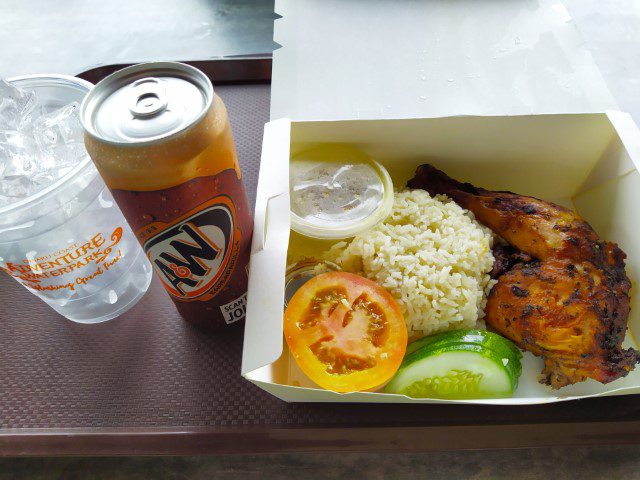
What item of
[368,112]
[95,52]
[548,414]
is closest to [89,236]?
[368,112]

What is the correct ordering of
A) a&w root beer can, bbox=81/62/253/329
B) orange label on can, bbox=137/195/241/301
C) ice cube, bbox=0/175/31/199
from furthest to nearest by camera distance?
ice cube, bbox=0/175/31/199, orange label on can, bbox=137/195/241/301, a&w root beer can, bbox=81/62/253/329

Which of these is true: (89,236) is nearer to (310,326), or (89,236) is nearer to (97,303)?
(97,303)

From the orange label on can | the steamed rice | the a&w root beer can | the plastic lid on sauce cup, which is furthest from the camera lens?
the plastic lid on sauce cup

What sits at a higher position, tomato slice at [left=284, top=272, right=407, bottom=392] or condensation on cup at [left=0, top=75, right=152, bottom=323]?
condensation on cup at [left=0, top=75, right=152, bottom=323]

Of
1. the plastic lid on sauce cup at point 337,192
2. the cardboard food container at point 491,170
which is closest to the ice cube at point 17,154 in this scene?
the cardboard food container at point 491,170

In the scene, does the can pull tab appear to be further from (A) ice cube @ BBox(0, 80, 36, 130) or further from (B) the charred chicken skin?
(B) the charred chicken skin

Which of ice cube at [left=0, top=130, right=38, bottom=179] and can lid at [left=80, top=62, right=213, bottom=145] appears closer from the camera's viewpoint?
can lid at [left=80, top=62, right=213, bottom=145]

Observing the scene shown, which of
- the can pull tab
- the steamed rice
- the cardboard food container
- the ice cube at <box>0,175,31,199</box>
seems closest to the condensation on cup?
the ice cube at <box>0,175,31,199</box>
